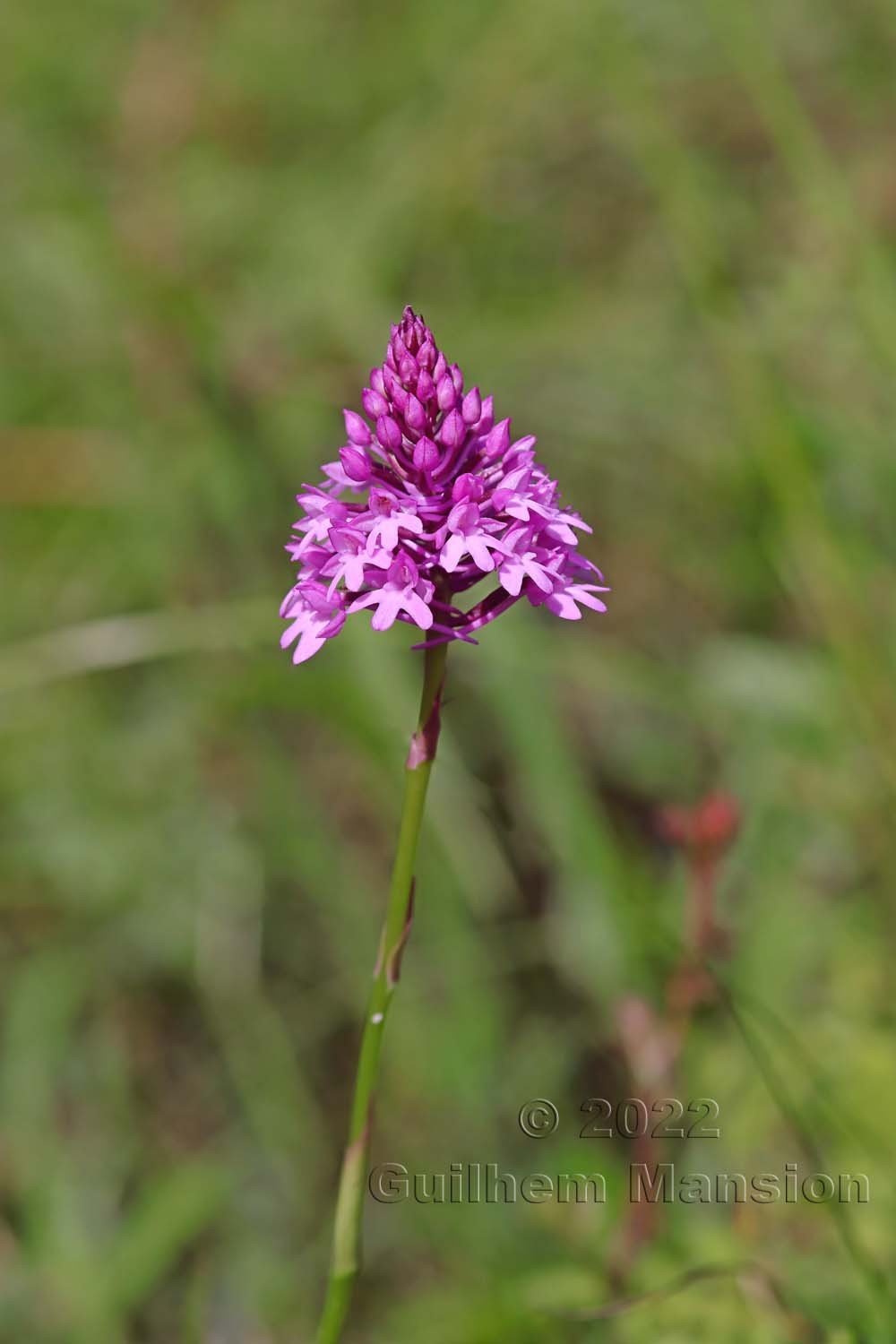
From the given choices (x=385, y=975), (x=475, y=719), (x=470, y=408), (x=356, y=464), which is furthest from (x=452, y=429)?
(x=475, y=719)

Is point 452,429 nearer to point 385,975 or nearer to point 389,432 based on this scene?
point 389,432

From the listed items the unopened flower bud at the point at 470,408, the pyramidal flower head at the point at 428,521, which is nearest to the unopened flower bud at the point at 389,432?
the pyramidal flower head at the point at 428,521

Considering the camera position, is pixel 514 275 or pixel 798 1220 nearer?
pixel 798 1220

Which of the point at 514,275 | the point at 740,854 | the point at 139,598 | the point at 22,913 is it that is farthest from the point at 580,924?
the point at 514,275

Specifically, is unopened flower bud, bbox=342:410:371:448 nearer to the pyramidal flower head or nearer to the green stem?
the pyramidal flower head

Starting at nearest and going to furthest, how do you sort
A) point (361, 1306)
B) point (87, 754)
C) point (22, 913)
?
point (361, 1306) < point (22, 913) < point (87, 754)

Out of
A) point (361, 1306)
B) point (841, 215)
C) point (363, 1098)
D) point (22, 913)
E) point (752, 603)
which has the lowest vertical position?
point (361, 1306)

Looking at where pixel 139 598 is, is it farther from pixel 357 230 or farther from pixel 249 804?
pixel 357 230

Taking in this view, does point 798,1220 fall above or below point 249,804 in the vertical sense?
below

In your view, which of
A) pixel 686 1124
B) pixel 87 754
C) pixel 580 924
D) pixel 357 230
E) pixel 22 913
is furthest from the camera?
pixel 357 230
